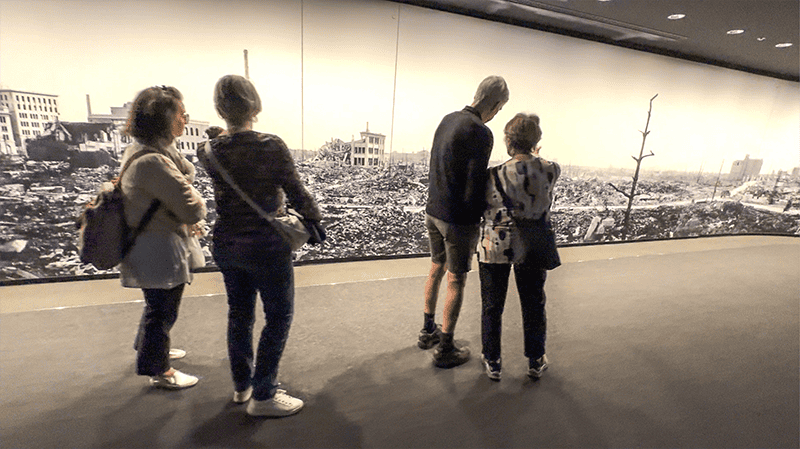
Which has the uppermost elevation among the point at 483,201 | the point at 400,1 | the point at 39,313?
the point at 400,1

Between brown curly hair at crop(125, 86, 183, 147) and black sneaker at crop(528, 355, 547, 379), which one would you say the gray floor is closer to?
black sneaker at crop(528, 355, 547, 379)

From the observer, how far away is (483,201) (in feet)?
6.13

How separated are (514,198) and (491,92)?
1.84 ft

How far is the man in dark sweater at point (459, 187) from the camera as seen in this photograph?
6.00 feet

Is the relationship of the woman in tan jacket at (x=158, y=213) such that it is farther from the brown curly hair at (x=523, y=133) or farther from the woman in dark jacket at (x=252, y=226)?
the brown curly hair at (x=523, y=133)

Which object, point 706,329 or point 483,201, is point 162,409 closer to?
point 483,201

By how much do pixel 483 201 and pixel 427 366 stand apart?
0.98 metres

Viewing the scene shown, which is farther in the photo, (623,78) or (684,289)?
(623,78)

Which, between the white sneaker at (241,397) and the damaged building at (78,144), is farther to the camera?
the damaged building at (78,144)

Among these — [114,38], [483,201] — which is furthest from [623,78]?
[114,38]

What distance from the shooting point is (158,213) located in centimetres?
152

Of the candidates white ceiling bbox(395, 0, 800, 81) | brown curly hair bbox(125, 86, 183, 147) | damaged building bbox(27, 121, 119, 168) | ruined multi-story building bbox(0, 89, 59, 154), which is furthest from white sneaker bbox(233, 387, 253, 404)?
white ceiling bbox(395, 0, 800, 81)

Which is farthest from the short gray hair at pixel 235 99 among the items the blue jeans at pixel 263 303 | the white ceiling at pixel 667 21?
the white ceiling at pixel 667 21

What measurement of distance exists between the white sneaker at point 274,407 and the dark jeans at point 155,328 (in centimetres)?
47
